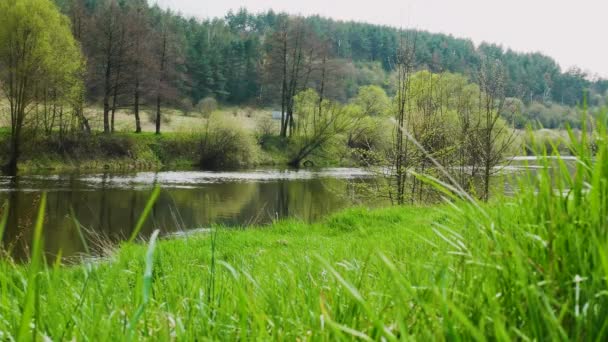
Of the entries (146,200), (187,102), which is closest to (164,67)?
(187,102)

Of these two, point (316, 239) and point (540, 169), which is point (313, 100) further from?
point (540, 169)

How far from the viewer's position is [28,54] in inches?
1225

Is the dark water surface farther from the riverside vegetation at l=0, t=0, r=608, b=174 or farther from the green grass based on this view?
the green grass

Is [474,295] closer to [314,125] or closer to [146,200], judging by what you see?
[146,200]

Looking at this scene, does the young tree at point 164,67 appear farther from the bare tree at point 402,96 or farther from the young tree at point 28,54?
the bare tree at point 402,96

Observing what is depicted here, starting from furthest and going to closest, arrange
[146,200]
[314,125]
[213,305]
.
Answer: [314,125]
[146,200]
[213,305]

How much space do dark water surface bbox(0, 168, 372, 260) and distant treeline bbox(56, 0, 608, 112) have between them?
6997mm

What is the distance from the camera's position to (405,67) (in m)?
14.7

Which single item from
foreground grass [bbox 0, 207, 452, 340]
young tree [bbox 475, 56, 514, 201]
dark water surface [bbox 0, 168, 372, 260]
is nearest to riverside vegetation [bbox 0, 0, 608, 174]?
young tree [bbox 475, 56, 514, 201]

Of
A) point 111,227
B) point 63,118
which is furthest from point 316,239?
point 63,118

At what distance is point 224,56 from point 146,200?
6930cm

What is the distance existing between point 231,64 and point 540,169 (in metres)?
90.3

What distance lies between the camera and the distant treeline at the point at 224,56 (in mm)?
43438

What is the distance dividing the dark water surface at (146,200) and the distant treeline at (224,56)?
275 inches
